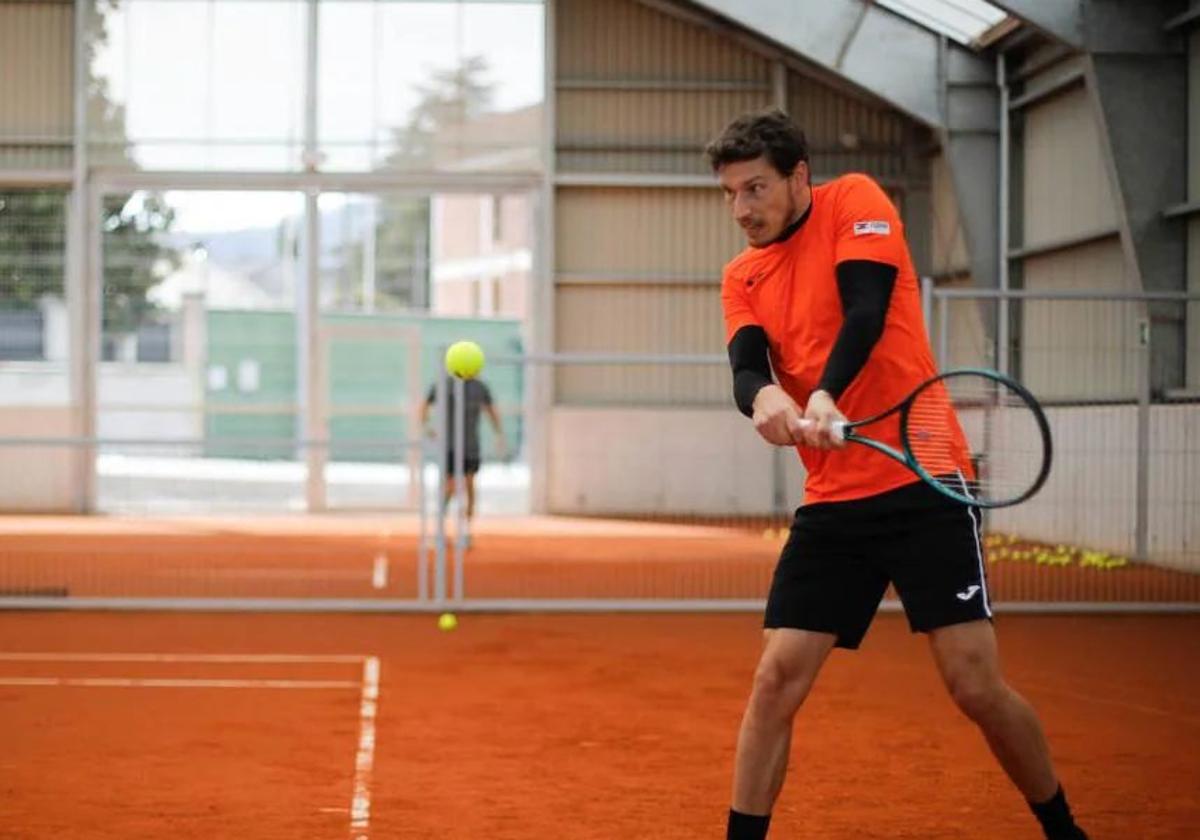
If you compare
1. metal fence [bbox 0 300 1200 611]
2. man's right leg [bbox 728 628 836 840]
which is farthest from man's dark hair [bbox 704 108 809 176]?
metal fence [bbox 0 300 1200 611]

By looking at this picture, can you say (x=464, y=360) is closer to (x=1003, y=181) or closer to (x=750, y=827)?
(x=750, y=827)

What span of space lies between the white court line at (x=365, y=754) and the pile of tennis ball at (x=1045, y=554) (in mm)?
4927

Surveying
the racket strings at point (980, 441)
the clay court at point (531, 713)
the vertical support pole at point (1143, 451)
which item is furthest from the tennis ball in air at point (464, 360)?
the racket strings at point (980, 441)

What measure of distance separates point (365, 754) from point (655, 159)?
669 inches

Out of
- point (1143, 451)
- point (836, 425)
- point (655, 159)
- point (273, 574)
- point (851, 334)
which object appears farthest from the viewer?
point (655, 159)

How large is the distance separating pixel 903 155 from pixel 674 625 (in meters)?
13.1

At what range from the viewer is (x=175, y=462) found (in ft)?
45.8

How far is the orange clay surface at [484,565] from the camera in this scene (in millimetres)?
12477

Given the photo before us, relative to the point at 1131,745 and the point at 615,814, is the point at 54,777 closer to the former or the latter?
the point at 615,814

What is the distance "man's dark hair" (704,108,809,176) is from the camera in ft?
13.9

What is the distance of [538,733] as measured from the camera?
7.50 m

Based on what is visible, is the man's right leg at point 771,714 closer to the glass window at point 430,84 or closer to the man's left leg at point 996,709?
the man's left leg at point 996,709

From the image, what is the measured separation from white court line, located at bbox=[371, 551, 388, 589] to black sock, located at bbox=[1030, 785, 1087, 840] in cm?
970

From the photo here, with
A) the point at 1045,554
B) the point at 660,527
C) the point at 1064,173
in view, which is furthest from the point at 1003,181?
the point at 660,527
